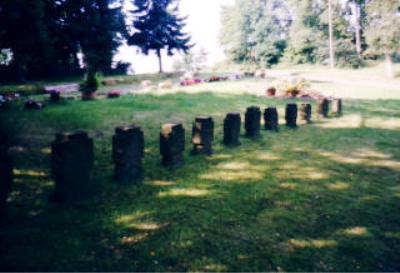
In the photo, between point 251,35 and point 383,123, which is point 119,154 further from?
point 251,35

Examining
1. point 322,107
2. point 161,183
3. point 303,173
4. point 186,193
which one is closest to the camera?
point 186,193

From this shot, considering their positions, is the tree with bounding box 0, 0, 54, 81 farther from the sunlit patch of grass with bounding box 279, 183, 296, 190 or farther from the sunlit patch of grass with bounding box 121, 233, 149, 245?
the sunlit patch of grass with bounding box 121, 233, 149, 245

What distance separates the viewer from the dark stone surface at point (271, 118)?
976 centimetres

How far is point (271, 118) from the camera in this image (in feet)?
32.1

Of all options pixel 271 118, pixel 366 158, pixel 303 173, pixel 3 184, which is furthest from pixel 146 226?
pixel 271 118

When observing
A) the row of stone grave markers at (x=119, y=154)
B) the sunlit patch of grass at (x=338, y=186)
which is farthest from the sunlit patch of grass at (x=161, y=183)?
the sunlit patch of grass at (x=338, y=186)

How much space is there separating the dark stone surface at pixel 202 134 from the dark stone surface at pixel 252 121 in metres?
1.99

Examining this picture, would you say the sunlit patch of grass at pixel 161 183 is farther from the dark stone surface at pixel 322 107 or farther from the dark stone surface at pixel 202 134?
the dark stone surface at pixel 322 107

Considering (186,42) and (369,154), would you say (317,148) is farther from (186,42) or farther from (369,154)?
(186,42)

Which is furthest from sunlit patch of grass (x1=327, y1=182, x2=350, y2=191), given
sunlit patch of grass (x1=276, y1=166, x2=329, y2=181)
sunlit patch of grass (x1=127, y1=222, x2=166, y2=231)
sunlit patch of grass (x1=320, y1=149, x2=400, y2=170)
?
sunlit patch of grass (x1=127, y1=222, x2=166, y2=231)

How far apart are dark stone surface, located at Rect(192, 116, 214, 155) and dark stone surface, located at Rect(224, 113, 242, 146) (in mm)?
935

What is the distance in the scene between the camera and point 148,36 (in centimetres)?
4081

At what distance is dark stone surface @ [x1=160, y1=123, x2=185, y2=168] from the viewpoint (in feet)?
20.0

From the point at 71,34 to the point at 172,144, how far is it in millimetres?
29675
